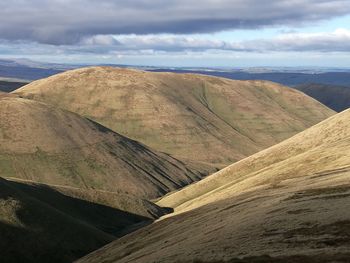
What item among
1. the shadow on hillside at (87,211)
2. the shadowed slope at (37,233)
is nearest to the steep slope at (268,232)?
the shadowed slope at (37,233)

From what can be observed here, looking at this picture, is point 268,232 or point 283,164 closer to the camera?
point 268,232

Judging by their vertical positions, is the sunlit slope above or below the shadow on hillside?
above

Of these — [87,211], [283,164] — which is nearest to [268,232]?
[283,164]

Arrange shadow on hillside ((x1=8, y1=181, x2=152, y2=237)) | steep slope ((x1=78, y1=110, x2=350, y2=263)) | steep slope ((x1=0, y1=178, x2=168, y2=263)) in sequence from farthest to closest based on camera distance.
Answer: shadow on hillside ((x1=8, y1=181, x2=152, y2=237)) → steep slope ((x1=0, y1=178, x2=168, y2=263)) → steep slope ((x1=78, y1=110, x2=350, y2=263))

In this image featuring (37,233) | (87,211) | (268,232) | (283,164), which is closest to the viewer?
(268,232)

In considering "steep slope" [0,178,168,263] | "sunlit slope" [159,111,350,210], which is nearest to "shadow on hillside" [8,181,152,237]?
"steep slope" [0,178,168,263]

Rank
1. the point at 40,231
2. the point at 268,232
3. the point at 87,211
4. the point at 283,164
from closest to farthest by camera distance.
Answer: the point at 268,232
the point at 40,231
the point at 283,164
the point at 87,211

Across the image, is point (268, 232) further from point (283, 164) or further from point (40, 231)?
Answer: point (283, 164)

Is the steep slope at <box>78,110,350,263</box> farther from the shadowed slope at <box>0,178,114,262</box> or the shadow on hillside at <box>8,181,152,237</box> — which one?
the shadow on hillside at <box>8,181,152,237</box>

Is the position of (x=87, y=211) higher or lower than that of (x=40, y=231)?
lower

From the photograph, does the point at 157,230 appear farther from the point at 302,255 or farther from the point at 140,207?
the point at 140,207

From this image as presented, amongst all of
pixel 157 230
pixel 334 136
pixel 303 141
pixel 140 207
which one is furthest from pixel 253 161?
pixel 157 230
